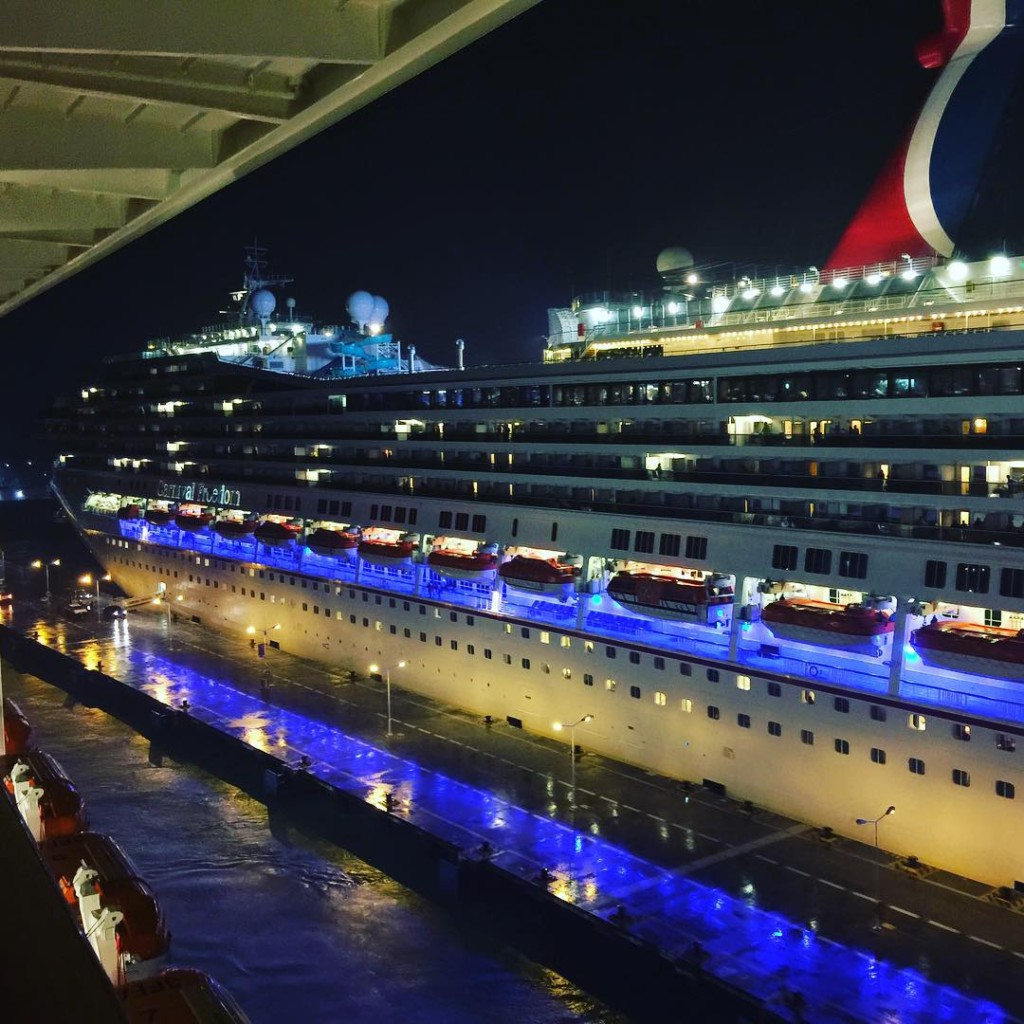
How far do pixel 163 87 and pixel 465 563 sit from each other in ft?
76.8

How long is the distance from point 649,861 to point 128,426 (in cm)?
4247

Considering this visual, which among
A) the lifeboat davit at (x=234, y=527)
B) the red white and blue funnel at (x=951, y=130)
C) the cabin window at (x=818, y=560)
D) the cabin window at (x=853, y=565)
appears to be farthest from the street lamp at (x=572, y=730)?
the lifeboat davit at (x=234, y=527)

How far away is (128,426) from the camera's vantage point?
173 ft

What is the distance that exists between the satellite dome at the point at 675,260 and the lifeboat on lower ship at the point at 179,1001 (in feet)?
82.5

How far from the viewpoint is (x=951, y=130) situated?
87.1 ft

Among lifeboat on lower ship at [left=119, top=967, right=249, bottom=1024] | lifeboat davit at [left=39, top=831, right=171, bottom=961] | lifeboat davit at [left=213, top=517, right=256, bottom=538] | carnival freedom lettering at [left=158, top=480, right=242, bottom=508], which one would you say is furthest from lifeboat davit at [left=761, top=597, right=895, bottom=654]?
carnival freedom lettering at [left=158, top=480, right=242, bottom=508]

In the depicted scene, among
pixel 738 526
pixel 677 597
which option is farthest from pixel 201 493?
pixel 738 526

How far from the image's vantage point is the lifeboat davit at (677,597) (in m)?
22.9

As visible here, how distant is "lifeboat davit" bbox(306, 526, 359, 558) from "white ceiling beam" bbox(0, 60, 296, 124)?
92.4 feet

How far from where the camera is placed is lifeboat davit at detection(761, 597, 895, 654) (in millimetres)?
19828

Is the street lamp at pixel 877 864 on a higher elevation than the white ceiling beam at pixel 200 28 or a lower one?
lower

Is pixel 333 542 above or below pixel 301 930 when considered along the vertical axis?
above

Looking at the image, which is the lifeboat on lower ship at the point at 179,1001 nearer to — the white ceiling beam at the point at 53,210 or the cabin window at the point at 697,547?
the white ceiling beam at the point at 53,210

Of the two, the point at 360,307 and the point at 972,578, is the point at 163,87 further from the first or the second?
the point at 360,307
